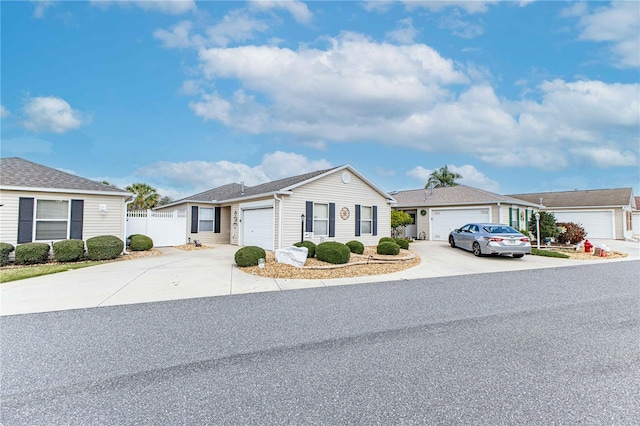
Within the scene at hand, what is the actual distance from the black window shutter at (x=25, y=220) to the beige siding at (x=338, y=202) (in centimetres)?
978

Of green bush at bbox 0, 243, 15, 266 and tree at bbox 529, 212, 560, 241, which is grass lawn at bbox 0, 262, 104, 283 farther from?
tree at bbox 529, 212, 560, 241

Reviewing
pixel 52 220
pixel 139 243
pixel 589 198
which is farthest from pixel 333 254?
pixel 589 198

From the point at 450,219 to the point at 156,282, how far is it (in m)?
19.2

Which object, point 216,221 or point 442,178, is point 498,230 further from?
point 442,178

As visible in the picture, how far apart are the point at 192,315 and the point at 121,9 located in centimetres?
1270

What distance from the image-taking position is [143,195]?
27.8 m

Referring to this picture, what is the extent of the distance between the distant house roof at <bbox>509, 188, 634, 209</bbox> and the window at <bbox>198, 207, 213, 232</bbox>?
2924 cm

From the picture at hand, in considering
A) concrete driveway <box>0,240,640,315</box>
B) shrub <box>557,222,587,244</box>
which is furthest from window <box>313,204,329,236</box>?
shrub <box>557,222,587,244</box>

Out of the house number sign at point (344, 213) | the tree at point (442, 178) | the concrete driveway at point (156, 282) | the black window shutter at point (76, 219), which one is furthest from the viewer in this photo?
the tree at point (442, 178)

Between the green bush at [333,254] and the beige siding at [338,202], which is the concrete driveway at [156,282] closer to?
the green bush at [333,254]

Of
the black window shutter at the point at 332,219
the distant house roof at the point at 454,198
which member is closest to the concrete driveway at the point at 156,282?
the black window shutter at the point at 332,219

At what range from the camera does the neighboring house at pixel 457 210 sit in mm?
19750

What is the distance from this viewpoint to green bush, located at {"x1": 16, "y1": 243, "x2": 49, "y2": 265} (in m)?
10.2

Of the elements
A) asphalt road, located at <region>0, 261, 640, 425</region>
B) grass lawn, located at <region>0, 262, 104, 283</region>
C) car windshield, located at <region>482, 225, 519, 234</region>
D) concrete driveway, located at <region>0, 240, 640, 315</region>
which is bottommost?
asphalt road, located at <region>0, 261, 640, 425</region>
